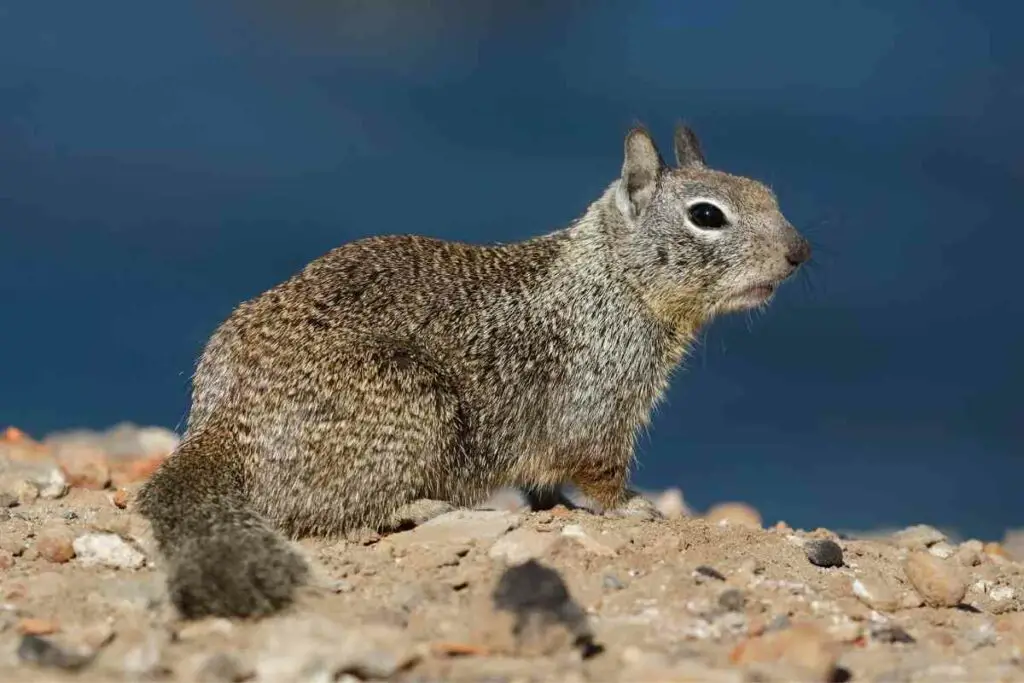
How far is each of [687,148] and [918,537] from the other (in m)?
3.59

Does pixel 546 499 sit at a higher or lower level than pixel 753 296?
lower

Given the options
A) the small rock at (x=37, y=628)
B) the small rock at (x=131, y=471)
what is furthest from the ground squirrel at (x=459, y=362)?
the small rock at (x=131, y=471)

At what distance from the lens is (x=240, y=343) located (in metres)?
8.05

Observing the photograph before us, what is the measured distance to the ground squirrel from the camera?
25.0 ft

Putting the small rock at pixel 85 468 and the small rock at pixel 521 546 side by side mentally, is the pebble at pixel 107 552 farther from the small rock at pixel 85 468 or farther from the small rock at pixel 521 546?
the small rock at pixel 85 468

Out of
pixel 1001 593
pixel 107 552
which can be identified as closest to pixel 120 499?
pixel 107 552

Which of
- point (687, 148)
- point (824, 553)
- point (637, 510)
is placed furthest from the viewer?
point (687, 148)

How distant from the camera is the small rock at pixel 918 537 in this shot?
9664 millimetres

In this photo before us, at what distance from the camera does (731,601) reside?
636 cm

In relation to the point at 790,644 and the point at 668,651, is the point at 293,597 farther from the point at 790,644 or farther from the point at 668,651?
the point at 790,644

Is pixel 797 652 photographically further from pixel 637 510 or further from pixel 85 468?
pixel 85 468

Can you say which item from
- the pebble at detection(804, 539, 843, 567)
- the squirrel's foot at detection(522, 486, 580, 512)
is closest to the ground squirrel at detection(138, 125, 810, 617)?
the squirrel's foot at detection(522, 486, 580, 512)

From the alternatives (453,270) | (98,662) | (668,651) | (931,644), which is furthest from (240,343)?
(931,644)

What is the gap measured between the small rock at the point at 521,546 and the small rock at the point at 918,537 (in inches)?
139
